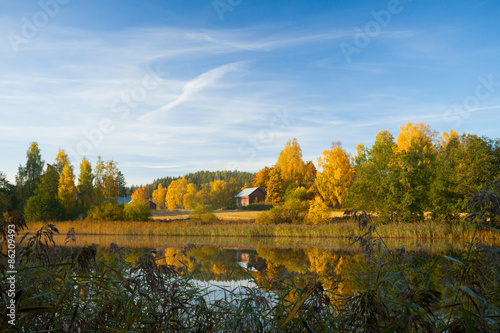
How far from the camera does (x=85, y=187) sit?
35.9m

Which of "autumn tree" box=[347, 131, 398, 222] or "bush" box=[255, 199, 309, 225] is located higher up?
"autumn tree" box=[347, 131, 398, 222]

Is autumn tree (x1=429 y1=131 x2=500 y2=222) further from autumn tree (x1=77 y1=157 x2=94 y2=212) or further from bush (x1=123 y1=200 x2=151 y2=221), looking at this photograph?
autumn tree (x1=77 y1=157 x2=94 y2=212)

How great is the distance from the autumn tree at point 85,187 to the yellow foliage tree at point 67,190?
0.98 metres

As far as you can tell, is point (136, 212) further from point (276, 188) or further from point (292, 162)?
point (292, 162)

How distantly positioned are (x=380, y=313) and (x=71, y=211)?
3818cm

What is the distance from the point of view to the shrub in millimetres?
26703

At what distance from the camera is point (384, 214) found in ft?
84.4

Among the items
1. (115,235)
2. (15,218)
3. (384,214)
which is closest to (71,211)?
(115,235)

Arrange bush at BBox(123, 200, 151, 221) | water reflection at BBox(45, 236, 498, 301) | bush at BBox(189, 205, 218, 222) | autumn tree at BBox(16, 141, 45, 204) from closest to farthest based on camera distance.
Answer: water reflection at BBox(45, 236, 498, 301) → bush at BBox(189, 205, 218, 222) → bush at BBox(123, 200, 151, 221) → autumn tree at BBox(16, 141, 45, 204)

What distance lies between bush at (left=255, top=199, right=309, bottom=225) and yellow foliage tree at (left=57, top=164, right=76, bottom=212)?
18.3m

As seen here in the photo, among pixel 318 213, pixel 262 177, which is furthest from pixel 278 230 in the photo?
pixel 262 177

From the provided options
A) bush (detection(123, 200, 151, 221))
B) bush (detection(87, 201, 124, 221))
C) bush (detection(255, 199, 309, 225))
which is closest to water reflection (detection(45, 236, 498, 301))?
bush (detection(255, 199, 309, 225))

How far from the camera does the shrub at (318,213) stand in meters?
26.7

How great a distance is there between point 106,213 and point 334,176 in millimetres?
21922
